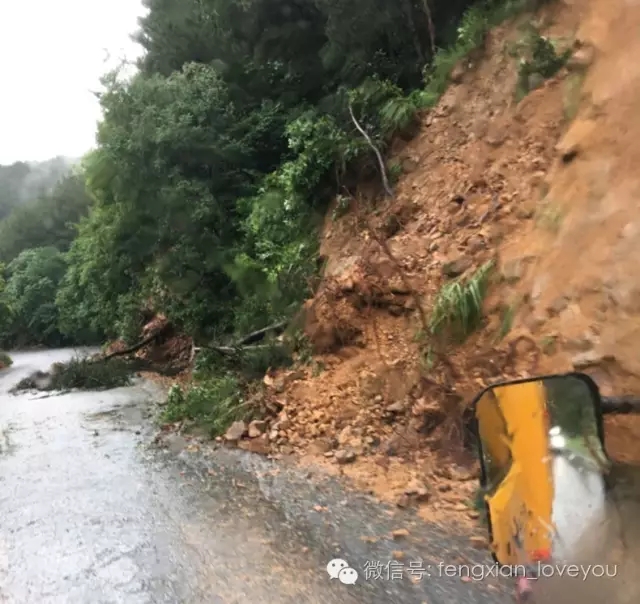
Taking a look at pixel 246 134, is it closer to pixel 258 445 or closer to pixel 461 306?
pixel 258 445

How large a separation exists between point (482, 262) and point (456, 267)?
0.47 m

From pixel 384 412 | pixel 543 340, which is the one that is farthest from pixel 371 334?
pixel 543 340

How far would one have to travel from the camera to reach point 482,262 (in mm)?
7484

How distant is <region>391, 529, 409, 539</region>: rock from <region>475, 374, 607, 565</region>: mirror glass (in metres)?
1.22

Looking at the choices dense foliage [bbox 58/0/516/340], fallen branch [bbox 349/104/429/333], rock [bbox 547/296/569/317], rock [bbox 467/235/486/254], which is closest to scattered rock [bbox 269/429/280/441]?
fallen branch [bbox 349/104/429/333]

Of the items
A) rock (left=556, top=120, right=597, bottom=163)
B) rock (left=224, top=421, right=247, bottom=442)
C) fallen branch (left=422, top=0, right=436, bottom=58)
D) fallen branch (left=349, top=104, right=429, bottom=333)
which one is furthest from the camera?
fallen branch (left=422, top=0, right=436, bottom=58)

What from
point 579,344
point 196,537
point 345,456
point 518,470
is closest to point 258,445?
point 345,456

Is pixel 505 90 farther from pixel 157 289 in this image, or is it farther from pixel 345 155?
pixel 157 289

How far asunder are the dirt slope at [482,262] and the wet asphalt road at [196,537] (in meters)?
0.67

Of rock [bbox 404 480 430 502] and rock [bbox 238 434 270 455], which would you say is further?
rock [bbox 238 434 270 455]

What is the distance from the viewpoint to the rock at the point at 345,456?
22.3 feet

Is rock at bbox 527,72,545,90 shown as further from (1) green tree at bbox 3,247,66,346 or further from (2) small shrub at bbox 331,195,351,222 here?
(1) green tree at bbox 3,247,66,346

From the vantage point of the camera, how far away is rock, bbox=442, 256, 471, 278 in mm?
7777

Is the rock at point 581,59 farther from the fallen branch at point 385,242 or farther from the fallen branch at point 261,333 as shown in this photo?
the fallen branch at point 261,333
